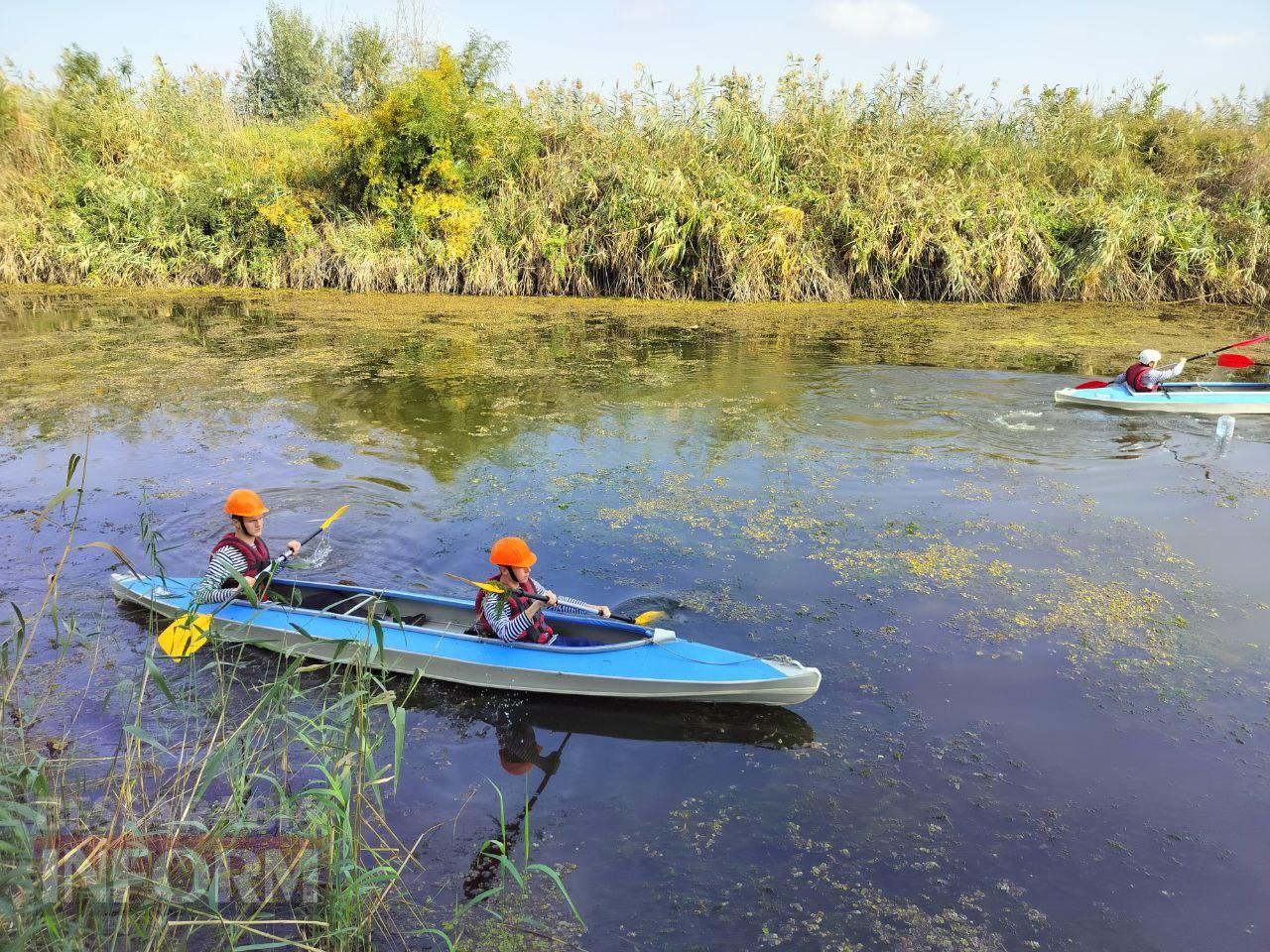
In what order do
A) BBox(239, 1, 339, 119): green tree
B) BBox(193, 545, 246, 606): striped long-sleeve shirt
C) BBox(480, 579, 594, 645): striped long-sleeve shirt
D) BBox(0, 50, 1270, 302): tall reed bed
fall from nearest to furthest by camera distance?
1. BBox(480, 579, 594, 645): striped long-sleeve shirt
2. BBox(193, 545, 246, 606): striped long-sleeve shirt
3. BBox(0, 50, 1270, 302): tall reed bed
4. BBox(239, 1, 339, 119): green tree

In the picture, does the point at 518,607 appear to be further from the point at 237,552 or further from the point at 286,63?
the point at 286,63

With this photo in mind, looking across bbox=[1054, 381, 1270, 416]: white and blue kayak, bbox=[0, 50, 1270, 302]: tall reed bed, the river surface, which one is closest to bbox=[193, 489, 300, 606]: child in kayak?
the river surface

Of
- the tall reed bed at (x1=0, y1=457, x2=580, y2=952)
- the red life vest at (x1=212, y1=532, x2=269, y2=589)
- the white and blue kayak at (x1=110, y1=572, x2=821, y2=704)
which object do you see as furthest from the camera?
the red life vest at (x1=212, y1=532, x2=269, y2=589)

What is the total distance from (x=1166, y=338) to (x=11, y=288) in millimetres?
18184

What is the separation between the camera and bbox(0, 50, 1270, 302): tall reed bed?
13688 mm

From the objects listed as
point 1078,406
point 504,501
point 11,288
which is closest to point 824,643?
point 504,501

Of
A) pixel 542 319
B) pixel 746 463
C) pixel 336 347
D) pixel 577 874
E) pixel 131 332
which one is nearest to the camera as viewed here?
pixel 577 874

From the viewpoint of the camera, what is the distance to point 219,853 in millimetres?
2734

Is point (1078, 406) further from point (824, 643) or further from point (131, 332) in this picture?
point (131, 332)

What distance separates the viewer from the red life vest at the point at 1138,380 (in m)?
8.80

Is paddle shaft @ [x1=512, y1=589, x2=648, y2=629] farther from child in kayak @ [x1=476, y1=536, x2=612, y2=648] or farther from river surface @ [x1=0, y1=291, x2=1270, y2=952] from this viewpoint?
river surface @ [x1=0, y1=291, x2=1270, y2=952]

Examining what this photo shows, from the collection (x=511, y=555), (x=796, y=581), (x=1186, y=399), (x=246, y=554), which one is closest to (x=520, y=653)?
(x=511, y=555)

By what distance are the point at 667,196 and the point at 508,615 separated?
34.8ft

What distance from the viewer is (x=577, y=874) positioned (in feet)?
10.5
